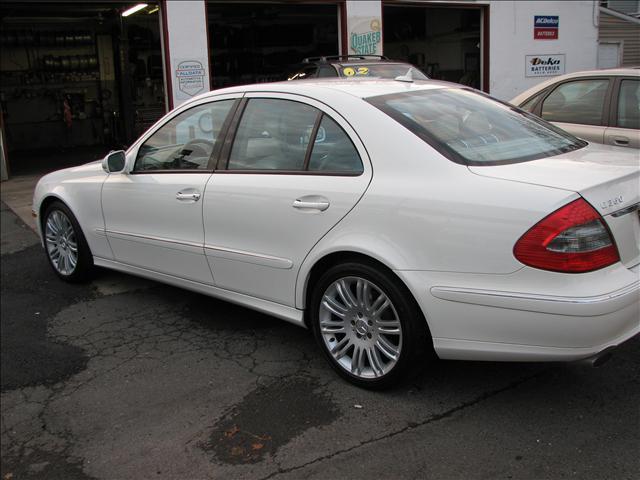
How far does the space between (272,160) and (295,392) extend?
1.36 meters

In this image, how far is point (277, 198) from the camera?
3.61m

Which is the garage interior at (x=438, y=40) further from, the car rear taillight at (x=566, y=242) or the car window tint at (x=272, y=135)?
the car rear taillight at (x=566, y=242)

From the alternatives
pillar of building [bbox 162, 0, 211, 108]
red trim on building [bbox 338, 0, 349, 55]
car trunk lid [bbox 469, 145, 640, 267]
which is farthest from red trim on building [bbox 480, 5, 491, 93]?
car trunk lid [bbox 469, 145, 640, 267]

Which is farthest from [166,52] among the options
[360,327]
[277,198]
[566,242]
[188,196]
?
[566,242]

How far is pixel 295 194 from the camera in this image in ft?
11.6

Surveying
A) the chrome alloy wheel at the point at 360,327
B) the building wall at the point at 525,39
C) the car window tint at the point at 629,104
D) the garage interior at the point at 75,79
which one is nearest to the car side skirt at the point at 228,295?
the chrome alloy wheel at the point at 360,327

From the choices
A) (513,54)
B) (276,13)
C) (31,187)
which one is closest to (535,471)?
(31,187)

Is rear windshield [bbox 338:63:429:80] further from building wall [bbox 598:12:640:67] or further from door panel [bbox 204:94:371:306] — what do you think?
building wall [bbox 598:12:640:67]

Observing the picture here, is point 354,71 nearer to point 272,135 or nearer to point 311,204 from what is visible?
point 272,135

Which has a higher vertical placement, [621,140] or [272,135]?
[272,135]

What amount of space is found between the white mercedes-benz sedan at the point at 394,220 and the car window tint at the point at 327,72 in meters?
5.03

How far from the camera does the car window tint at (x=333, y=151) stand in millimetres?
3393

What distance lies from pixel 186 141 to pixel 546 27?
1339 cm

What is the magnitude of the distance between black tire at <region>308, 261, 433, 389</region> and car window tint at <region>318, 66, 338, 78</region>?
6.19 m
